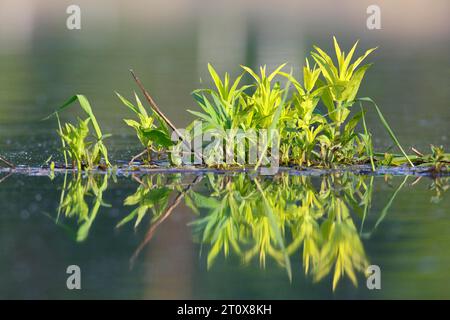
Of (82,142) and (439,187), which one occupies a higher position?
(82,142)

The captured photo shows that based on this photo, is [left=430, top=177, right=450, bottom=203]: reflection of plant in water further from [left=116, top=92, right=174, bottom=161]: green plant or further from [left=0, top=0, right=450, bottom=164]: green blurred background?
[left=116, top=92, right=174, bottom=161]: green plant

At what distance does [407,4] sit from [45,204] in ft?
98.2

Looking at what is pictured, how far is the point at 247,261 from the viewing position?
17.8 ft

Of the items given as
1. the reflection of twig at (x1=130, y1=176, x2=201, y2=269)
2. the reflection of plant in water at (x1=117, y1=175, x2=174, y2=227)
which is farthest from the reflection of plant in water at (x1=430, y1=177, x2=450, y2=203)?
the reflection of plant in water at (x1=117, y1=175, x2=174, y2=227)

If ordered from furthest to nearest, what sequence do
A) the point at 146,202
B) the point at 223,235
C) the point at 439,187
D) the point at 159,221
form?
the point at 439,187 → the point at 146,202 → the point at 159,221 → the point at 223,235

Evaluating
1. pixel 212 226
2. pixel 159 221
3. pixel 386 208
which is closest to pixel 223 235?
pixel 212 226

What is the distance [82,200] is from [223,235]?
4.21ft

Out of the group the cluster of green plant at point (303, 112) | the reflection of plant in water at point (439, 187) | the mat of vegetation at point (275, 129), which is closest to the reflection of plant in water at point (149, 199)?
the mat of vegetation at point (275, 129)

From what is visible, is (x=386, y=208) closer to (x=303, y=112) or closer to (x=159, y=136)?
(x=303, y=112)

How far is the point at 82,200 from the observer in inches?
271

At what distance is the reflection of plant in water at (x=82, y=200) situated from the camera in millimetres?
6258

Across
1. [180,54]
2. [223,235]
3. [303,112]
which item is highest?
[180,54]

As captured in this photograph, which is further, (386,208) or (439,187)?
(439,187)
